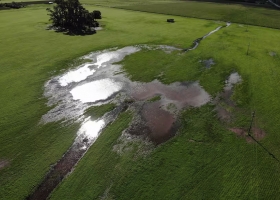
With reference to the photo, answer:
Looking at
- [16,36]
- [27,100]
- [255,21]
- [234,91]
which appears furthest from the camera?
[255,21]

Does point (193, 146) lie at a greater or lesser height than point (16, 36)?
lesser

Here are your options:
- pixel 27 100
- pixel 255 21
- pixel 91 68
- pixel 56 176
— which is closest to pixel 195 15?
pixel 255 21

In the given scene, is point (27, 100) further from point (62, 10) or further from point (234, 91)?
point (62, 10)

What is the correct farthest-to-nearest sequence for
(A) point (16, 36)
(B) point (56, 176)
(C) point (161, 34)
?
(C) point (161, 34) < (A) point (16, 36) < (B) point (56, 176)

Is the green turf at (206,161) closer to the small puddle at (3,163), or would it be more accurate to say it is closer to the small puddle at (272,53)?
the small puddle at (3,163)

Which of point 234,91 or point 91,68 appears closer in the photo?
point 234,91

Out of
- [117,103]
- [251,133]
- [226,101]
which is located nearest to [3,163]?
[117,103]

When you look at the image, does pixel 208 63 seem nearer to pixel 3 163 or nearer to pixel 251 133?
pixel 251 133

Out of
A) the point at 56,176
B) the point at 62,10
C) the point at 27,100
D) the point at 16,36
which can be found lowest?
the point at 56,176
